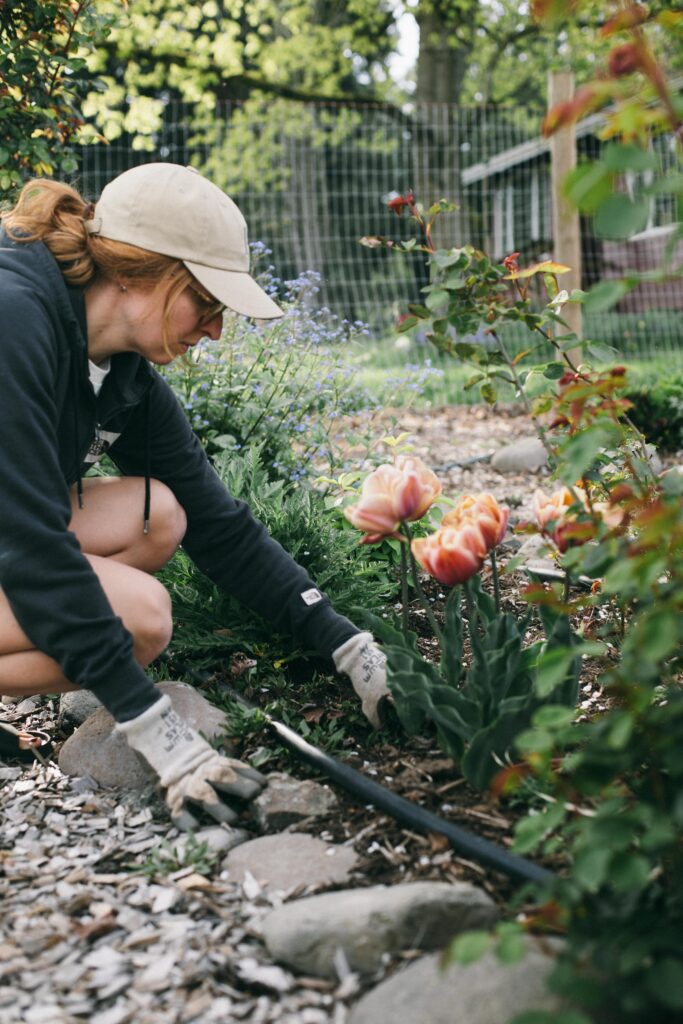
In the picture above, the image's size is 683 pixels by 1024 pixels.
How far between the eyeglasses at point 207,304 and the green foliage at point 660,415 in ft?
12.1

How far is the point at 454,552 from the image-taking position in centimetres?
179

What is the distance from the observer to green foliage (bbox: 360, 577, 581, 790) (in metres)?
1.86

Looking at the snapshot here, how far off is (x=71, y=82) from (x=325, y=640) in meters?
2.54

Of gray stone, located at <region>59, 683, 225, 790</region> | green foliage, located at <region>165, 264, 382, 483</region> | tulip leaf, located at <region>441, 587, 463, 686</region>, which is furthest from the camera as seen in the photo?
green foliage, located at <region>165, 264, 382, 483</region>

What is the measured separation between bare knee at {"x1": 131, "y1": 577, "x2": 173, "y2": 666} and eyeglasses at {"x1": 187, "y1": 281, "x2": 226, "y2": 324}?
616mm

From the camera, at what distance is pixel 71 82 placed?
3682 millimetres

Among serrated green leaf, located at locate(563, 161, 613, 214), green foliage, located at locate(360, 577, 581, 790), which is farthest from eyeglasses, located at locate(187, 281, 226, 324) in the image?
serrated green leaf, located at locate(563, 161, 613, 214)

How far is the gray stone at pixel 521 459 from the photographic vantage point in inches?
216

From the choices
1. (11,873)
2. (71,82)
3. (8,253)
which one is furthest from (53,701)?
(71,82)

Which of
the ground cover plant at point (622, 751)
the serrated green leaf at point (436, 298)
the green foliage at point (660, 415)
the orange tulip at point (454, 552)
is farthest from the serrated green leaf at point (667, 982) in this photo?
the green foliage at point (660, 415)

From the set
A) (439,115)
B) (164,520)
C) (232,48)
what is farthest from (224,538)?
(439,115)

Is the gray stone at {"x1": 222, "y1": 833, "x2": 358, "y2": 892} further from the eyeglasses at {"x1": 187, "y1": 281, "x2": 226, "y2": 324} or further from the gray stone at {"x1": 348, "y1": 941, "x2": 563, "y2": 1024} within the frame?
the eyeglasses at {"x1": 187, "y1": 281, "x2": 226, "y2": 324}

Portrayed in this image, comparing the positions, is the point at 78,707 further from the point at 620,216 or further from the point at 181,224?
the point at 620,216

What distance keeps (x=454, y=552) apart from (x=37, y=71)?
107 inches
